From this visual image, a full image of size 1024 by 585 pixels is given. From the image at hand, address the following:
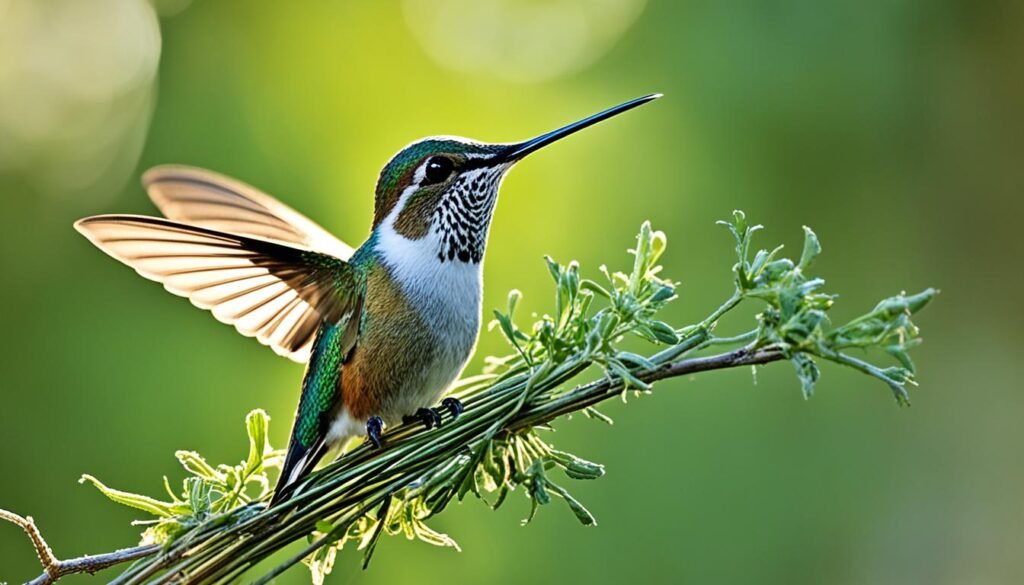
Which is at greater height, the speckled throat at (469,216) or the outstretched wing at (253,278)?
the speckled throat at (469,216)

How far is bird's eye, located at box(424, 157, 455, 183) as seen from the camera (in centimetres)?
210

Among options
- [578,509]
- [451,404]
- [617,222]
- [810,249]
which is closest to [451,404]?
[451,404]

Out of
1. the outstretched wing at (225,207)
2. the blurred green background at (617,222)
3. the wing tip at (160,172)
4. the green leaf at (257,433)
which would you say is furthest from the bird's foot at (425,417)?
the blurred green background at (617,222)

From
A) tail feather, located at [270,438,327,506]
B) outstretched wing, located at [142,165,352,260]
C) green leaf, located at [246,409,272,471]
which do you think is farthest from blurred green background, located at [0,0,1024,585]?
green leaf, located at [246,409,272,471]

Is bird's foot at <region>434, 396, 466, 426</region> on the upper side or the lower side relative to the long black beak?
lower

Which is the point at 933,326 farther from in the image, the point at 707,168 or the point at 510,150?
the point at 510,150

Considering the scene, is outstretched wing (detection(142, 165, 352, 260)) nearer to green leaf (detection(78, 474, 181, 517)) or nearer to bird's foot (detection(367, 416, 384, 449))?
bird's foot (detection(367, 416, 384, 449))

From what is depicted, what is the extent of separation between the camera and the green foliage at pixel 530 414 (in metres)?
1.13

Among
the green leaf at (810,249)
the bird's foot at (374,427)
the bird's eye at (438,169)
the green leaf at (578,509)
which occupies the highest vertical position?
the bird's eye at (438,169)

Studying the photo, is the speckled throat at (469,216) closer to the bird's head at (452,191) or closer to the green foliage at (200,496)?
the bird's head at (452,191)

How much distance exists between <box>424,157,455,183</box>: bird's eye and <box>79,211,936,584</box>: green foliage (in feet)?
2.46

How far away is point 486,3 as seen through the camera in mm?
6848

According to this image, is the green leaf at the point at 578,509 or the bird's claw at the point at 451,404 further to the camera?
the bird's claw at the point at 451,404

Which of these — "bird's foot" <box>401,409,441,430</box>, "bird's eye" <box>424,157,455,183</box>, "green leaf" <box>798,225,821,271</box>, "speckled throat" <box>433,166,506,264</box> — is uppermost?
"bird's eye" <box>424,157,455,183</box>
